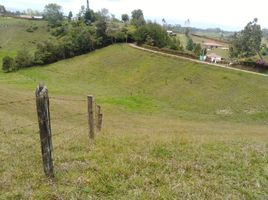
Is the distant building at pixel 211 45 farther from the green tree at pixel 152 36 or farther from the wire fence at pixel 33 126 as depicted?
the wire fence at pixel 33 126

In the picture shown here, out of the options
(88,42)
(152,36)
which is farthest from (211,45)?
(88,42)

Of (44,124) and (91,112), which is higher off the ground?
(44,124)

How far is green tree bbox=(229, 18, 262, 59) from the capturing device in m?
56.1

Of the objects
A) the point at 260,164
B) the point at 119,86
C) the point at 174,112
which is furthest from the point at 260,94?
the point at 260,164

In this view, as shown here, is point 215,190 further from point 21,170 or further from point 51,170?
point 21,170

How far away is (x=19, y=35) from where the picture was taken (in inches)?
3632

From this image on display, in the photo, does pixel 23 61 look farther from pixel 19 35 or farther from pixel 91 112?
pixel 91 112

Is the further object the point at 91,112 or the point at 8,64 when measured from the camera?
the point at 8,64

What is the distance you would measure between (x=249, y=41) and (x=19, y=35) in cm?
6750

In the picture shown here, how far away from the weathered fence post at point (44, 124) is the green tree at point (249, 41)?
5484 cm

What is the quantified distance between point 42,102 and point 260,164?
4665 mm

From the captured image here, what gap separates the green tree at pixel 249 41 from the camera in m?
56.1

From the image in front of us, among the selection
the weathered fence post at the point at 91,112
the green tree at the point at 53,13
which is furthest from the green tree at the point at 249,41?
the green tree at the point at 53,13

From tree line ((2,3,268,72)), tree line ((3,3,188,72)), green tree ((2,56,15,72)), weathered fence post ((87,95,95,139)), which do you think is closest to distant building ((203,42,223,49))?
tree line ((2,3,268,72))
